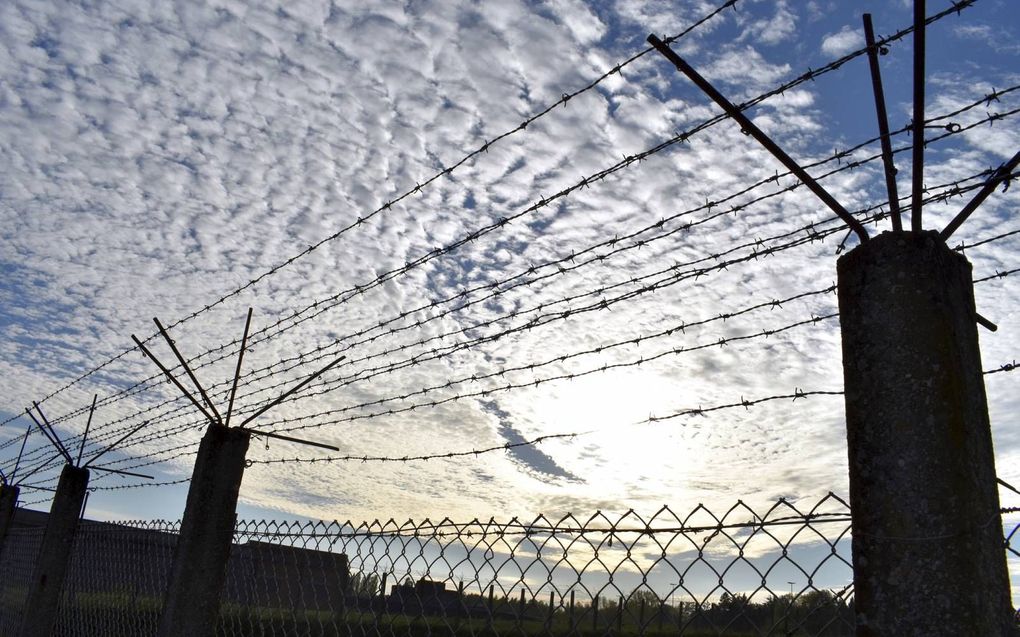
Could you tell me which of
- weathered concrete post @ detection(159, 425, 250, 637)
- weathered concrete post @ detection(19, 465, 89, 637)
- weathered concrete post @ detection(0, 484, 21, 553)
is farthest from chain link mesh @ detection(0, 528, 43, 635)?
weathered concrete post @ detection(159, 425, 250, 637)

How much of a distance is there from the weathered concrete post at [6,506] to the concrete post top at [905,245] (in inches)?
376

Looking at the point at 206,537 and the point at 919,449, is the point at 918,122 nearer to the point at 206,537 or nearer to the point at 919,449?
the point at 919,449

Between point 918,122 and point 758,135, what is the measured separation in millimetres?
385

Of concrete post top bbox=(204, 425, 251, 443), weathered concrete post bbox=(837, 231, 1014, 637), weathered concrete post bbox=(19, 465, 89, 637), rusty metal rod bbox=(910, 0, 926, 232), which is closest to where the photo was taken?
weathered concrete post bbox=(837, 231, 1014, 637)

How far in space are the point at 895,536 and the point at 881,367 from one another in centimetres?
40

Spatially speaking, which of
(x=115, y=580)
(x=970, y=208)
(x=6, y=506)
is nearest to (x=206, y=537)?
(x=115, y=580)

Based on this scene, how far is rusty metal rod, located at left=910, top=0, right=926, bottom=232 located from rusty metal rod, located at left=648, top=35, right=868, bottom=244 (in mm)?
141

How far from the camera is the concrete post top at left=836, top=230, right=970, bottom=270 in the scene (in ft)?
6.31

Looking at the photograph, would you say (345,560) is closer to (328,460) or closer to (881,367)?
(328,460)

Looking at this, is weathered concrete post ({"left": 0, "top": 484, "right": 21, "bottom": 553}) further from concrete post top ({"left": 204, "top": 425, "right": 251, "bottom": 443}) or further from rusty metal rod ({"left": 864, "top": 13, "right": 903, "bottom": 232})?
rusty metal rod ({"left": 864, "top": 13, "right": 903, "bottom": 232})

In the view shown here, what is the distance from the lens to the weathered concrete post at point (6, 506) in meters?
8.49

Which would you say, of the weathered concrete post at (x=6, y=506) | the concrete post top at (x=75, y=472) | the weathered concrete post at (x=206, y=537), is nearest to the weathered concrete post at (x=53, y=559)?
the concrete post top at (x=75, y=472)

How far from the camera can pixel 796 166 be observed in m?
2.06

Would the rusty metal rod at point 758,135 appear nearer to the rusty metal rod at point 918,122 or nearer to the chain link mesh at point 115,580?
the rusty metal rod at point 918,122
